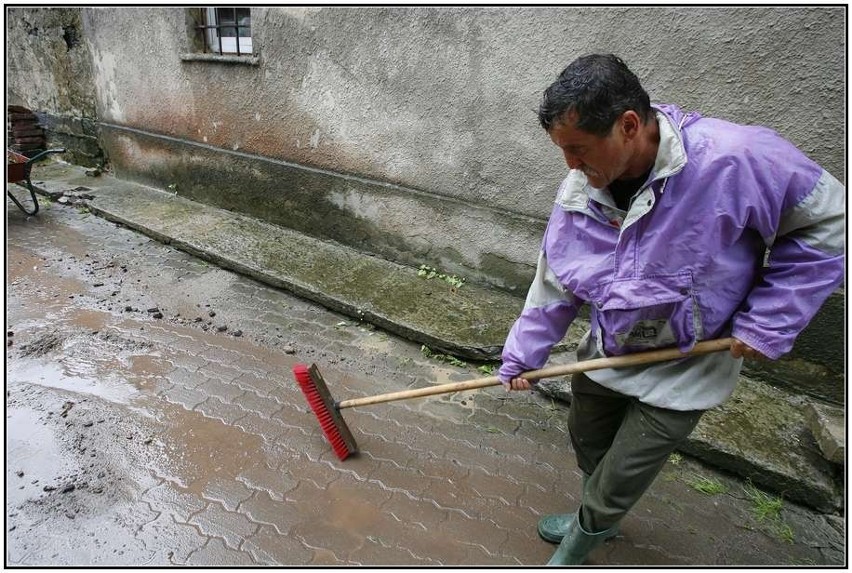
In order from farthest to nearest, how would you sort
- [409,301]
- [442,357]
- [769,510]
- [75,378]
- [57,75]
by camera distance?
1. [57,75]
2. [409,301]
3. [442,357]
4. [75,378]
5. [769,510]

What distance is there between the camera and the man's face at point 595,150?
163 centimetres

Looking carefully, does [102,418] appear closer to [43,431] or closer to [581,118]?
[43,431]

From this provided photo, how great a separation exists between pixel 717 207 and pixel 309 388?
7.19 feet

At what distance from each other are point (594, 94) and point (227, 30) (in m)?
5.62

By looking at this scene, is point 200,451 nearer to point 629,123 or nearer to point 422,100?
point 629,123

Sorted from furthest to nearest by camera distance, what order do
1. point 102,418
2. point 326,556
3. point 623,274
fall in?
point 102,418
point 326,556
point 623,274

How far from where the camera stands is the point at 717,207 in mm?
1665

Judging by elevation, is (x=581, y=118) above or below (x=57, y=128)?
→ above

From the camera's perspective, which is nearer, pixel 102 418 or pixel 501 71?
pixel 102 418

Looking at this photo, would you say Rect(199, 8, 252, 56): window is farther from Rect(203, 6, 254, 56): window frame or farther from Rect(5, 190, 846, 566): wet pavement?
Rect(5, 190, 846, 566): wet pavement

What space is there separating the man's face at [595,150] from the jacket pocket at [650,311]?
36 cm

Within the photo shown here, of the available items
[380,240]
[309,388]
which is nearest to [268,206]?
[380,240]

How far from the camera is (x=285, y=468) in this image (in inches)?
115

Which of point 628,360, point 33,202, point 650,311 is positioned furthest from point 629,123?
point 33,202
